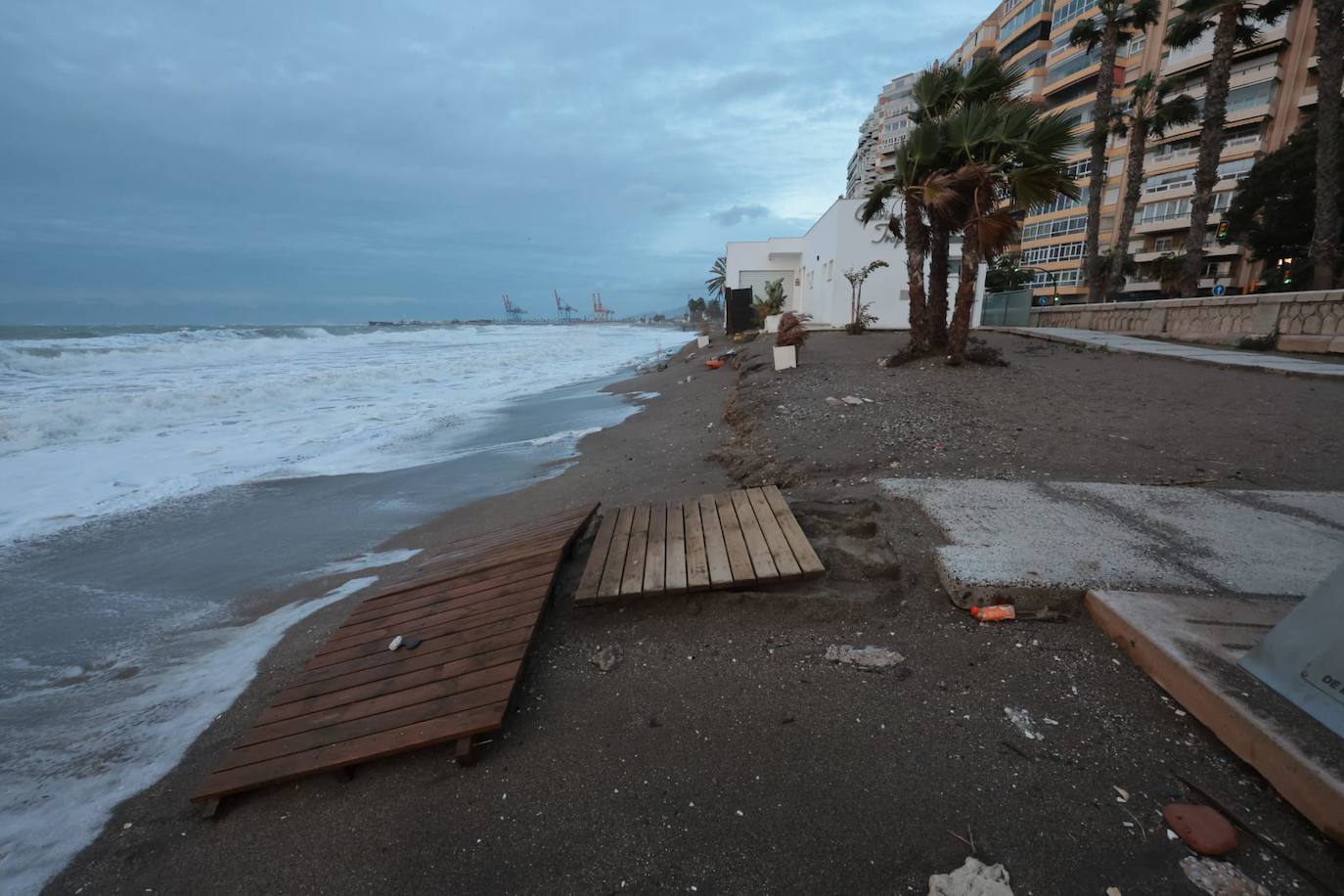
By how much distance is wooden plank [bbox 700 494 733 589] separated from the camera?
326 centimetres

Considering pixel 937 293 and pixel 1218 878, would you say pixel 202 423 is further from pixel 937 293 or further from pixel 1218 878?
pixel 937 293

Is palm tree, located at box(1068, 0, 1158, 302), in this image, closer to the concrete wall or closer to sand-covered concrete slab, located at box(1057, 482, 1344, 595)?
the concrete wall

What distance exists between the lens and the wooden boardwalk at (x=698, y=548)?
327 cm

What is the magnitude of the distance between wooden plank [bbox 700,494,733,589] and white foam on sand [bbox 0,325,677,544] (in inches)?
249

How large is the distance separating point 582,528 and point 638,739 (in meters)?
2.13

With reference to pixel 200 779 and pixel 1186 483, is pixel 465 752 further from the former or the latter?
pixel 1186 483

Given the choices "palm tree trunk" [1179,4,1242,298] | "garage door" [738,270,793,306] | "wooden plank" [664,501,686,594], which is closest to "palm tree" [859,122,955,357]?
"wooden plank" [664,501,686,594]

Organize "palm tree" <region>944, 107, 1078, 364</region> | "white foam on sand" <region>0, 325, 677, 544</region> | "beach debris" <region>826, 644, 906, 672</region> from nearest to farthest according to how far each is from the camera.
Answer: "beach debris" <region>826, 644, 906, 672</region>, "white foam on sand" <region>0, 325, 677, 544</region>, "palm tree" <region>944, 107, 1078, 364</region>

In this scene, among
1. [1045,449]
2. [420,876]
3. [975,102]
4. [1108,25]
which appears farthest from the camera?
[1108,25]

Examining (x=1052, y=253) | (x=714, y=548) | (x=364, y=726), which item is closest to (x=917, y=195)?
(x=714, y=548)

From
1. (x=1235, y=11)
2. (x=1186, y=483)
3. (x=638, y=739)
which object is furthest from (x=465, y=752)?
(x=1235, y=11)

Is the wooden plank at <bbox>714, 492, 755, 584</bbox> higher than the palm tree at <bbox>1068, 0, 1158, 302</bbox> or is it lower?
lower

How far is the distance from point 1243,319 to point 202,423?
23852 mm

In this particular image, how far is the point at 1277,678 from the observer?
2.03 m
